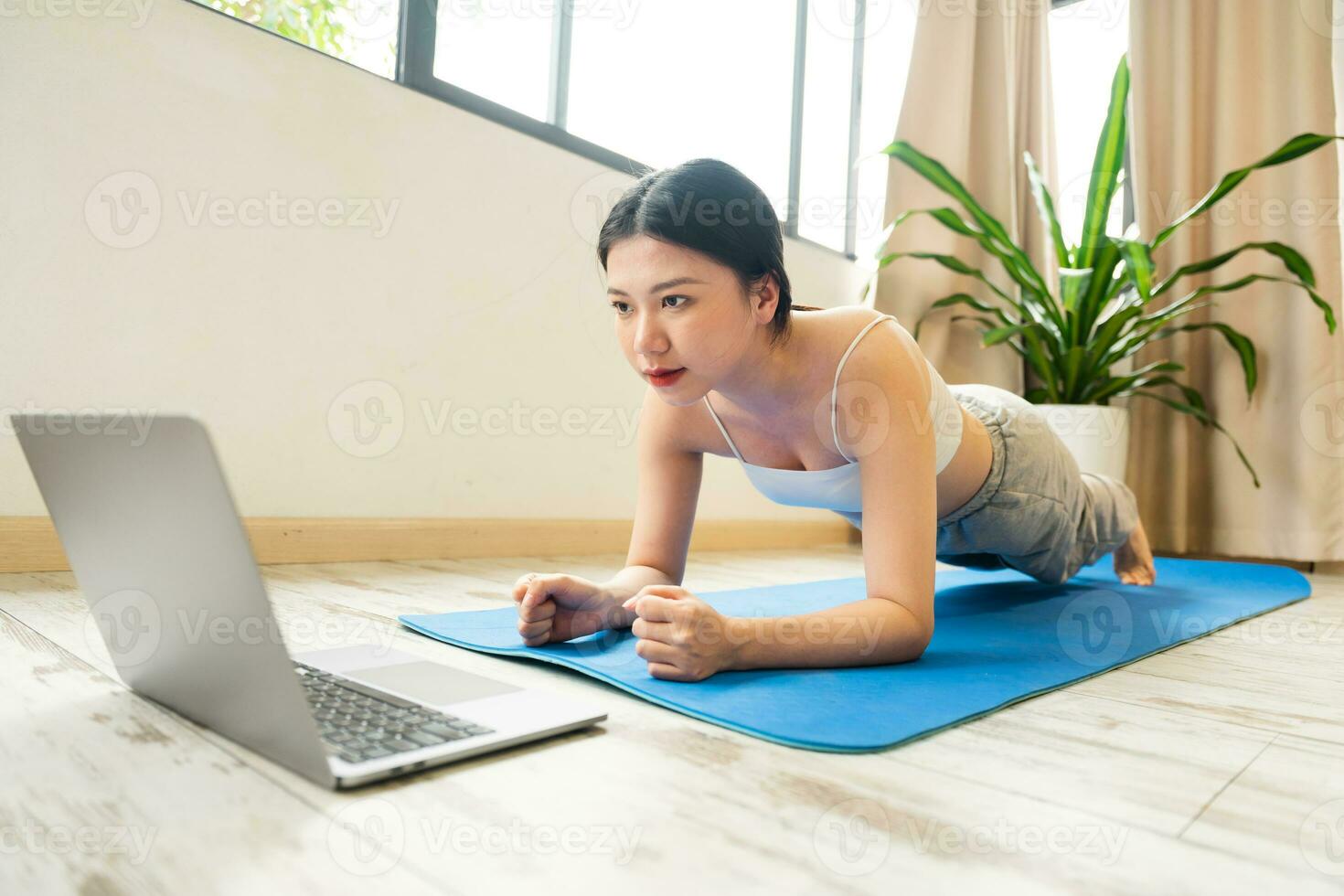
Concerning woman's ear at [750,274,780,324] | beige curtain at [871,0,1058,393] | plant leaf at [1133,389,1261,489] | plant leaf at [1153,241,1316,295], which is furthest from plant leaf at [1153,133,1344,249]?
woman's ear at [750,274,780,324]

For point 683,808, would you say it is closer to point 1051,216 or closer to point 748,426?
point 748,426

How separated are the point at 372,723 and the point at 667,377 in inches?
16.2

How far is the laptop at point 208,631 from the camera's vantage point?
0.50 metres

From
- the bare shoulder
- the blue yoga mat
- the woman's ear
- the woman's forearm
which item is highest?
the woman's ear

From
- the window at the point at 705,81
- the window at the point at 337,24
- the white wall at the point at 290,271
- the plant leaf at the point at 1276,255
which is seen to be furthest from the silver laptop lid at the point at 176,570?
the plant leaf at the point at 1276,255

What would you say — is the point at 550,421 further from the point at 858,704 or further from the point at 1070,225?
the point at 1070,225

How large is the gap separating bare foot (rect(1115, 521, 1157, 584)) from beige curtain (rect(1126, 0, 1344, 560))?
936 millimetres

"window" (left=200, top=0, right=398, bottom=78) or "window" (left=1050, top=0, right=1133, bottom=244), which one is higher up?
"window" (left=1050, top=0, right=1133, bottom=244)

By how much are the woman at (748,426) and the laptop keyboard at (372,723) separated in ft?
0.69

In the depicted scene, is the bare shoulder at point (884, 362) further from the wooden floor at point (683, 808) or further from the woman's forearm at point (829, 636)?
the wooden floor at point (683, 808)

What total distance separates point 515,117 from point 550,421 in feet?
2.15

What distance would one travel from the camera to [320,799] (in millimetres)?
515

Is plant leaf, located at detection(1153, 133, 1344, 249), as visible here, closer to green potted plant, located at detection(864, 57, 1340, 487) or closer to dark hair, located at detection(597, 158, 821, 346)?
green potted plant, located at detection(864, 57, 1340, 487)

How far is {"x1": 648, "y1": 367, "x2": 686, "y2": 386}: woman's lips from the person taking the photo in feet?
2.82
